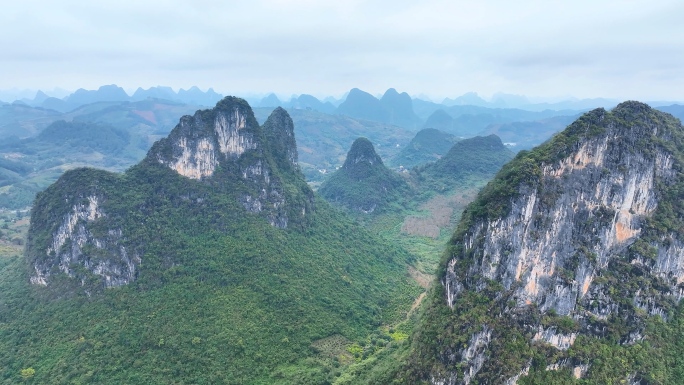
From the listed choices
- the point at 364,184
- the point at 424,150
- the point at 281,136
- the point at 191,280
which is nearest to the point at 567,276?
the point at 191,280

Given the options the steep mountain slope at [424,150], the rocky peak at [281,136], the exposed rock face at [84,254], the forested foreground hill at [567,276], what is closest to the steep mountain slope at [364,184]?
the rocky peak at [281,136]

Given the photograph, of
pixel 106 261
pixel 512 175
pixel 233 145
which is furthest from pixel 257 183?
pixel 512 175

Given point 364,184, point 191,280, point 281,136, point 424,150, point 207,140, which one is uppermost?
point 281,136

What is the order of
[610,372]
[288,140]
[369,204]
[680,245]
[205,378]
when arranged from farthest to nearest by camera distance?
1. [369,204]
2. [288,140]
3. [205,378]
4. [680,245]
5. [610,372]

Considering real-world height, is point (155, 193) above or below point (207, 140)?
below

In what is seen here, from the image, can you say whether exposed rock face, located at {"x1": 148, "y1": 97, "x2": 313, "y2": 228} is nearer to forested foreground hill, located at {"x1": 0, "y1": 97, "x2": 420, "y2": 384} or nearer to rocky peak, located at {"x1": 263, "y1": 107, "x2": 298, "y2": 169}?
forested foreground hill, located at {"x1": 0, "y1": 97, "x2": 420, "y2": 384}

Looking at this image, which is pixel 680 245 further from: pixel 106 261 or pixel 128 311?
pixel 106 261

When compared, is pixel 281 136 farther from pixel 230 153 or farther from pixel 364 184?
pixel 364 184
